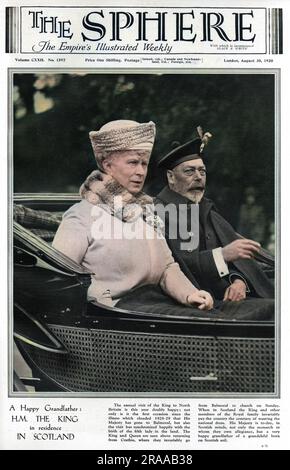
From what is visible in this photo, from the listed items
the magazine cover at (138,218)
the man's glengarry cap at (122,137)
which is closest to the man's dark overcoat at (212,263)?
the magazine cover at (138,218)

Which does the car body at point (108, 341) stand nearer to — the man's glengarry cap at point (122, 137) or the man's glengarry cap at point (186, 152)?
the man's glengarry cap at point (122, 137)

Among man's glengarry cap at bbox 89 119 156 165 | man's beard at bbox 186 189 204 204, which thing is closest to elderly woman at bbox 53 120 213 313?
man's glengarry cap at bbox 89 119 156 165

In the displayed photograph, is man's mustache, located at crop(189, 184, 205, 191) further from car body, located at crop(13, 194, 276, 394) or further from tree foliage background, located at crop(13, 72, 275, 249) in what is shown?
car body, located at crop(13, 194, 276, 394)

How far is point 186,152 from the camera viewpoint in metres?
1.78

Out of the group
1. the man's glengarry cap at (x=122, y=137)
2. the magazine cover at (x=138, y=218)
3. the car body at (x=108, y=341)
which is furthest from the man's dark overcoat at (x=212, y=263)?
the man's glengarry cap at (x=122, y=137)

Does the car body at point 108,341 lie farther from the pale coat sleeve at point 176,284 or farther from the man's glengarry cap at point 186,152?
the man's glengarry cap at point 186,152

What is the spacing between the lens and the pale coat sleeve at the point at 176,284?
1.76 m

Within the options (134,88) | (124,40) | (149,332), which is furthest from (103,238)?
(124,40)

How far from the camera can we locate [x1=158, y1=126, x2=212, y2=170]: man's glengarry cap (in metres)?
1.78

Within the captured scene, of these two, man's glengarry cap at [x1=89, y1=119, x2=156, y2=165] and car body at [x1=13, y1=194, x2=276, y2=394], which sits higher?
man's glengarry cap at [x1=89, y1=119, x2=156, y2=165]

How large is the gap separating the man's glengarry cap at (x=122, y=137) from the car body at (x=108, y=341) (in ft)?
0.62

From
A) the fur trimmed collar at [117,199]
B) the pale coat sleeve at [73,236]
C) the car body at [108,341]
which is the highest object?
the fur trimmed collar at [117,199]

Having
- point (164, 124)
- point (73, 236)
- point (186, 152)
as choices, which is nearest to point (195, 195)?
point (186, 152)

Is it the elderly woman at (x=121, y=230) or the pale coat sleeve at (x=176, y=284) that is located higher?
the elderly woman at (x=121, y=230)
